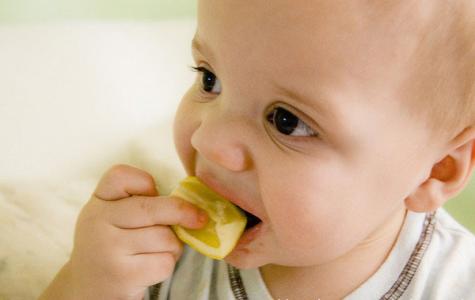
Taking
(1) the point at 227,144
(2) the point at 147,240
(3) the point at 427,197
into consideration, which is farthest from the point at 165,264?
(3) the point at 427,197

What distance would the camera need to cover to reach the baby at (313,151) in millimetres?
512

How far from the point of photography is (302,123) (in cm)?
57

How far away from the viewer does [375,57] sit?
0.51 metres

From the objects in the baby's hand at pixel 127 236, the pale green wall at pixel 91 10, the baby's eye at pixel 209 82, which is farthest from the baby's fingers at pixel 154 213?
the pale green wall at pixel 91 10

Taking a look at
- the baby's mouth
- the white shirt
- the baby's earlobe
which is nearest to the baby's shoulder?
the white shirt

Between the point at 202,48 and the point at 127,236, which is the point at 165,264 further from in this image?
the point at 202,48

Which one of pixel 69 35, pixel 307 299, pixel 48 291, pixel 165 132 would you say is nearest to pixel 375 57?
pixel 307 299

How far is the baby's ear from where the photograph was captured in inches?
24.1

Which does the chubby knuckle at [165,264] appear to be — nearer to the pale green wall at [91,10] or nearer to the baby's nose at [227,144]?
the baby's nose at [227,144]

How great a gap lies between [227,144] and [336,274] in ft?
0.82

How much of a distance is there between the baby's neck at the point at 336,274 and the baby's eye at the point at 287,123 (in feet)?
0.68

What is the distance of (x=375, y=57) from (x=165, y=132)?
0.68 meters

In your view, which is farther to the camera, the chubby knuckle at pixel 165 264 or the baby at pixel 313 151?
the chubby knuckle at pixel 165 264

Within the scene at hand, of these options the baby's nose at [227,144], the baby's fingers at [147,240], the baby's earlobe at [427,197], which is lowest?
the baby's fingers at [147,240]
